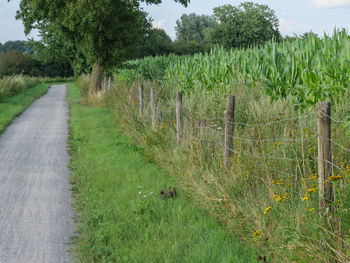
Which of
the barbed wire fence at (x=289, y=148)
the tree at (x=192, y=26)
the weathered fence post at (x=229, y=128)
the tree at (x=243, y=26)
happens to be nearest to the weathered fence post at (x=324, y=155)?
the barbed wire fence at (x=289, y=148)

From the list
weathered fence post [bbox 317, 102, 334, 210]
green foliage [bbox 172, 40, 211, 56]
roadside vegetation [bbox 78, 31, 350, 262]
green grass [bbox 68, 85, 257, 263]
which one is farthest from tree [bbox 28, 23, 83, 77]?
weathered fence post [bbox 317, 102, 334, 210]

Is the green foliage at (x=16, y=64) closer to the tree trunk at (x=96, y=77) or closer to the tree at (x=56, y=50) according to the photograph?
the tree at (x=56, y=50)

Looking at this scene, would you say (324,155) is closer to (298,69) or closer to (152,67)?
(298,69)

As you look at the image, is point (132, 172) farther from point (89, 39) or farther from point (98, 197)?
point (89, 39)

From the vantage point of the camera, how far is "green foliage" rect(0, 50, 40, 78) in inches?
2940

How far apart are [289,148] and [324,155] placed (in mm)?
1373

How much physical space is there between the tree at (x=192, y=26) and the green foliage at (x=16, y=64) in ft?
198

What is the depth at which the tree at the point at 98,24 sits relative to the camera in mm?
20312

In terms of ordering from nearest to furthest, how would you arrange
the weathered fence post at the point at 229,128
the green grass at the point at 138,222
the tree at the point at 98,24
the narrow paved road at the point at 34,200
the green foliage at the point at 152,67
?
the green grass at the point at 138,222 < the narrow paved road at the point at 34,200 < the weathered fence post at the point at 229,128 < the tree at the point at 98,24 < the green foliage at the point at 152,67

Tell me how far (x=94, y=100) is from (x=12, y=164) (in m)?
14.2

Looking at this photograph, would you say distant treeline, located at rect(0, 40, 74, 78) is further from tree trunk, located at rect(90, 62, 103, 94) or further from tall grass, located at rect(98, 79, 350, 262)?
tall grass, located at rect(98, 79, 350, 262)

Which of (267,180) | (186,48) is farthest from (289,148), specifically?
(186,48)

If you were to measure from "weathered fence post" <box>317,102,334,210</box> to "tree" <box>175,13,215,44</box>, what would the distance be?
12533cm

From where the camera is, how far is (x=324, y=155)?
3812 mm
